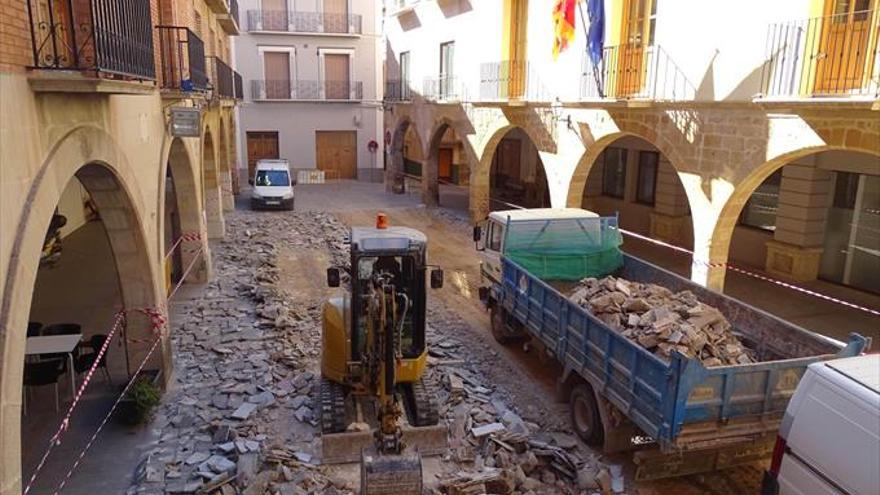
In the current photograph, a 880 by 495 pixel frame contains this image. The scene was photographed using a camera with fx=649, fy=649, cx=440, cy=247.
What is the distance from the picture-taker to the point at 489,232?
12.3 meters

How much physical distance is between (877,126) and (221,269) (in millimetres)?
14063

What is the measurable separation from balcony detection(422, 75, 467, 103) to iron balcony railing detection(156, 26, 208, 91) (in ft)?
35.4

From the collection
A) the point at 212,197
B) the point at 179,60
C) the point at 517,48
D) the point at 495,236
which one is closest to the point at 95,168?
the point at 179,60

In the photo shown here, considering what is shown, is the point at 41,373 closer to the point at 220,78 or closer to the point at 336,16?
the point at 220,78

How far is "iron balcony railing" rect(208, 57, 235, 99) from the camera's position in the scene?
18688 mm

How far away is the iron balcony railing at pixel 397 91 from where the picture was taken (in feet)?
94.8

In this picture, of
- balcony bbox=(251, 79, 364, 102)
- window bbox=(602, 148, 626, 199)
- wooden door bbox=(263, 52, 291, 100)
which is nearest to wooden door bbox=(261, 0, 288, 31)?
wooden door bbox=(263, 52, 291, 100)

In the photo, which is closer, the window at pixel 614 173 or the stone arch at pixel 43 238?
the stone arch at pixel 43 238

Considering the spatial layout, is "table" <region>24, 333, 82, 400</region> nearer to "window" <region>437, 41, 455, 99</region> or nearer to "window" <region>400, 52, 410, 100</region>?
"window" <region>437, 41, 455, 99</region>

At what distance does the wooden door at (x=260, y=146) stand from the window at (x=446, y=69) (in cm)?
1220

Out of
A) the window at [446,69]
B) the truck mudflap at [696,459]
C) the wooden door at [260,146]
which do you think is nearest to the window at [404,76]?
the window at [446,69]

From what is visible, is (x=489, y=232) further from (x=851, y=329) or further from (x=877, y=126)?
(x=851, y=329)

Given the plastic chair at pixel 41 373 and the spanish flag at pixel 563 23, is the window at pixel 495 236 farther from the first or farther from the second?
the plastic chair at pixel 41 373

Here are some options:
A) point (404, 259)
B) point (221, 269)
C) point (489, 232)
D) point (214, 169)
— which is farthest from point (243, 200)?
point (404, 259)
